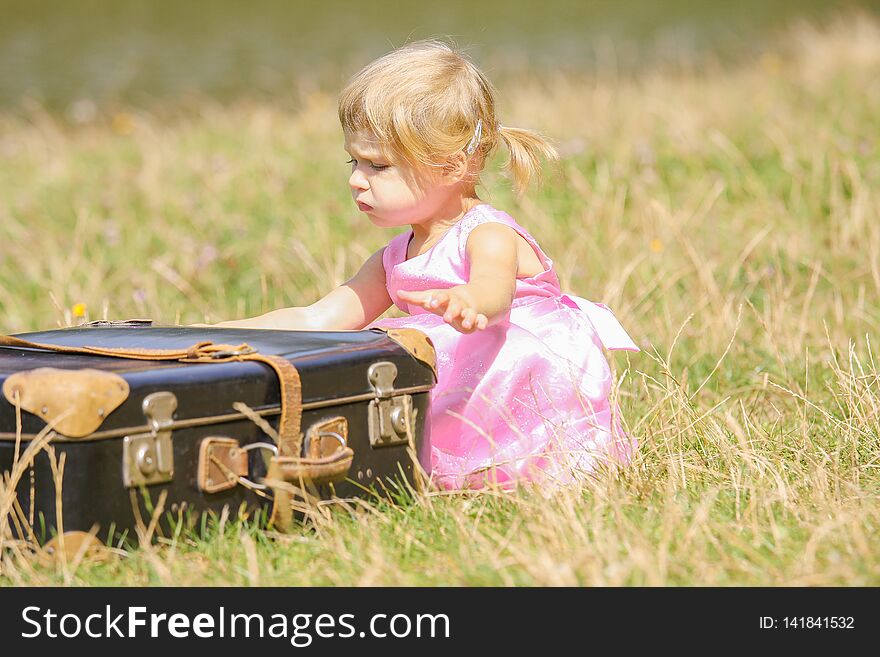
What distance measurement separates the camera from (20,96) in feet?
49.2

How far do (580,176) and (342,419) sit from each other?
126 inches

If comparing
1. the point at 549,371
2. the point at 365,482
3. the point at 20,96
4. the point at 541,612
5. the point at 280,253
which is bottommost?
the point at 541,612

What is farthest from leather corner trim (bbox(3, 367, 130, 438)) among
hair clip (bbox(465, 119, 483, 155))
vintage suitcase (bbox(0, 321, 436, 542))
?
hair clip (bbox(465, 119, 483, 155))

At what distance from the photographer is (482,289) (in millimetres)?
2514

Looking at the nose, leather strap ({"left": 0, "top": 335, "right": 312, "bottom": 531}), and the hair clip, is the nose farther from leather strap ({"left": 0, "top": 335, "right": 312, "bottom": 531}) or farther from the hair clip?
leather strap ({"left": 0, "top": 335, "right": 312, "bottom": 531})

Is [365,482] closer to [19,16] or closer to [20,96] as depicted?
[20,96]

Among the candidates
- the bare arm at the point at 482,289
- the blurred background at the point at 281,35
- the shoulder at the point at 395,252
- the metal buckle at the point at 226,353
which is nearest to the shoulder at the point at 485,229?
the bare arm at the point at 482,289

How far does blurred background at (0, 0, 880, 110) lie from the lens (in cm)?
1477

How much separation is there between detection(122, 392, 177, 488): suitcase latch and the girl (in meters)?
0.69

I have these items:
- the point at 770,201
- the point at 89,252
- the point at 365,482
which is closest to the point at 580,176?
the point at 770,201

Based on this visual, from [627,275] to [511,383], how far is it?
51.7 inches

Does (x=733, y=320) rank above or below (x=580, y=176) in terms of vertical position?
below

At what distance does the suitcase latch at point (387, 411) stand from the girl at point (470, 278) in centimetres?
21

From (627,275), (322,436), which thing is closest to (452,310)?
(322,436)
